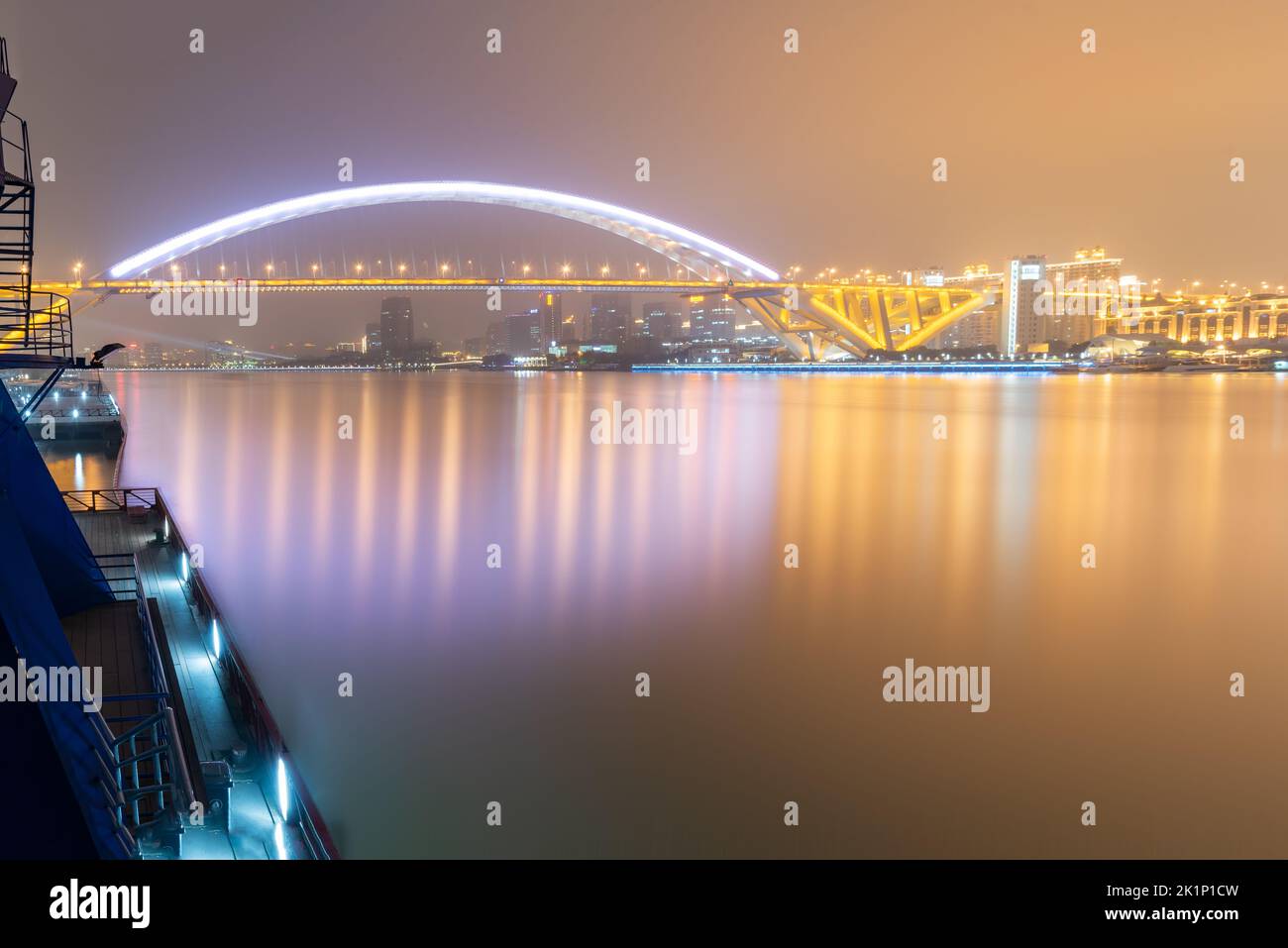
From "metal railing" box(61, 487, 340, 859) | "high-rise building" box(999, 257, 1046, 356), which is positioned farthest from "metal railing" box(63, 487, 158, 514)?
"high-rise building" box(999, 257, 1046, 356)

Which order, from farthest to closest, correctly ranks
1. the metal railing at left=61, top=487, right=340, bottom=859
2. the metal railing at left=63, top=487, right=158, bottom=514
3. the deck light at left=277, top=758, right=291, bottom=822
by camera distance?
the metal railing at left=63, top=487, right=158, bottom=514 → the deck light at left=277, top=758, right=291, bottom=822 → the metal railing at left=61, top=487, right=340, bottom=859

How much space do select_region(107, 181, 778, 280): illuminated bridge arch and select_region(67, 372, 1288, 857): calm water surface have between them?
23.6 m

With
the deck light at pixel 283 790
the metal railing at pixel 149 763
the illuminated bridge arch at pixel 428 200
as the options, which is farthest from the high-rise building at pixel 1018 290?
the deck light at pixel 283 790

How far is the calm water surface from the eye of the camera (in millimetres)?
4852

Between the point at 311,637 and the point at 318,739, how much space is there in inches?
91.0

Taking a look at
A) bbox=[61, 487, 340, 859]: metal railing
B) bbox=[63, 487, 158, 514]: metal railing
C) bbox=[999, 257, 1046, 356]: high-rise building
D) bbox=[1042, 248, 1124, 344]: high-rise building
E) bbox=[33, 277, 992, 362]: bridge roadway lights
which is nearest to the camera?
bbox=[61, 487, 340, 859]: metal railing

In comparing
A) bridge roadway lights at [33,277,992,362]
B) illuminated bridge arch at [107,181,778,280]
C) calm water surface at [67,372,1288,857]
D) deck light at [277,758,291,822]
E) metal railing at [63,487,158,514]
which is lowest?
calm water surface at [67,372,1288,857]

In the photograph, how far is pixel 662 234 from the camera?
4188 centimetres

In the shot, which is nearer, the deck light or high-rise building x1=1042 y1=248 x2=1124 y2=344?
the deck light

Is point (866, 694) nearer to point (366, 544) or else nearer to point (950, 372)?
point (366, 544)

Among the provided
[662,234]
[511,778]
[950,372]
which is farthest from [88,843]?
[950,372]

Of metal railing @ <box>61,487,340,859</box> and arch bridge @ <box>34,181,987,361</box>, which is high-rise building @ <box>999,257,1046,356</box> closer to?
arch bridge @ <box>34,181,987,361</box>

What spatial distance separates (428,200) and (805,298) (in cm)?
1853

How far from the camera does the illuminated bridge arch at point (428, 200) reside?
3853cm
